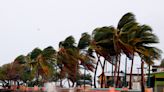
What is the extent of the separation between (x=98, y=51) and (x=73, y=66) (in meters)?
9.84

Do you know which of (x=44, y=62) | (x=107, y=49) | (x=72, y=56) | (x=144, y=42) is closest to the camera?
(x=144, y=42)

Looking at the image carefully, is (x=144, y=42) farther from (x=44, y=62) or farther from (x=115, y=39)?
(x=44, y=62)

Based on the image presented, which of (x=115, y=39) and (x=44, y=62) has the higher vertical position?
(x=115, y=39)

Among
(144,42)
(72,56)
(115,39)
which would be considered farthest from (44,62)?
(144,42)

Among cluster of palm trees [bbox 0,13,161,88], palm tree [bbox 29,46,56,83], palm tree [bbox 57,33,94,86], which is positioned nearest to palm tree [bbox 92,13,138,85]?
cluster of palm trees [bbox 0,13,161,88]

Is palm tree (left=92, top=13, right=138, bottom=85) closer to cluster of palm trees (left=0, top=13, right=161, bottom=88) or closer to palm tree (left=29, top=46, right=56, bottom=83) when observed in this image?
cluster of palm trees (left=0, top=13, right=161, bottom=88)

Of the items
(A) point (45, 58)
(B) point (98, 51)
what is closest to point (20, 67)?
(A) point (45, 58)

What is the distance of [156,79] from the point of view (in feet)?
120

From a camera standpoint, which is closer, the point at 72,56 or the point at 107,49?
the point at 107,49

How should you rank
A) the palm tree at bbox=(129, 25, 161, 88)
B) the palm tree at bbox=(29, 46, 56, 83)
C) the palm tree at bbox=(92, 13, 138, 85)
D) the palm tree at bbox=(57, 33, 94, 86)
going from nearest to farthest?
the palm tree at bbox=(129, 25, 161, 88)
the palm tree at bbox=(92, 13, 138, 85)
the palm tree at bbox=(57, 33, 94, 86)
the palm tree at bbox=(29, 46, 56, 83)

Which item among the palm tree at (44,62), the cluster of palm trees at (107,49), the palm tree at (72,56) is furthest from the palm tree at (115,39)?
the palm tree at (44,62)

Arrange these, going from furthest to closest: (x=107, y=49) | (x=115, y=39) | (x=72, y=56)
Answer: (x=72, y=56) → (x=107, y=49) → (x=115, y=39)

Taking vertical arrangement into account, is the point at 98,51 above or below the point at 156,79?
above

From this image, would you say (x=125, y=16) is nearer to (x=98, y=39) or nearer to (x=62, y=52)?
(x=98, y=39)
